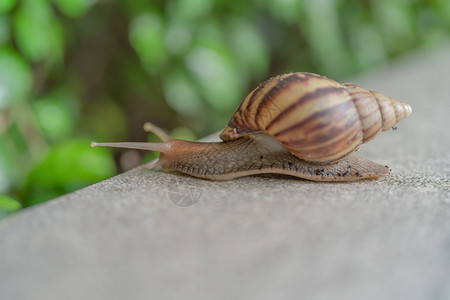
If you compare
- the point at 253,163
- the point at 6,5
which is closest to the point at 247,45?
the point at 6,5

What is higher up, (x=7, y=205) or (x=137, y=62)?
(x=137, y=62)

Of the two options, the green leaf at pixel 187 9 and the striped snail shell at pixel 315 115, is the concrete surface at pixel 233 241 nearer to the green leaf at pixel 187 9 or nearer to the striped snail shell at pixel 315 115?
the striped snail shell at pixel 315 115

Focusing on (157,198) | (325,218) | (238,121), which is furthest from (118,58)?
(325,218)

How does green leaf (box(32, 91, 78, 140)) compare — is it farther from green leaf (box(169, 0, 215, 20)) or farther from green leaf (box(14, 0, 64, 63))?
green leaf (box(169, 0, 215, 20))

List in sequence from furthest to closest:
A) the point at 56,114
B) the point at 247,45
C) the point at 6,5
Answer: the point at 247,45 → the point at 56,114 → the point at 6,5

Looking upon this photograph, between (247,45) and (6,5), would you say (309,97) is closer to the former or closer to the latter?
(6,5)

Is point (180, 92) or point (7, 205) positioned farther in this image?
point (180, 92)

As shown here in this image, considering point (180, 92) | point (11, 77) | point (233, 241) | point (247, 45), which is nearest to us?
point (233, 241)

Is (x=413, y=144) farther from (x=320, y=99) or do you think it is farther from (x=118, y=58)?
(x=118, y=58)
